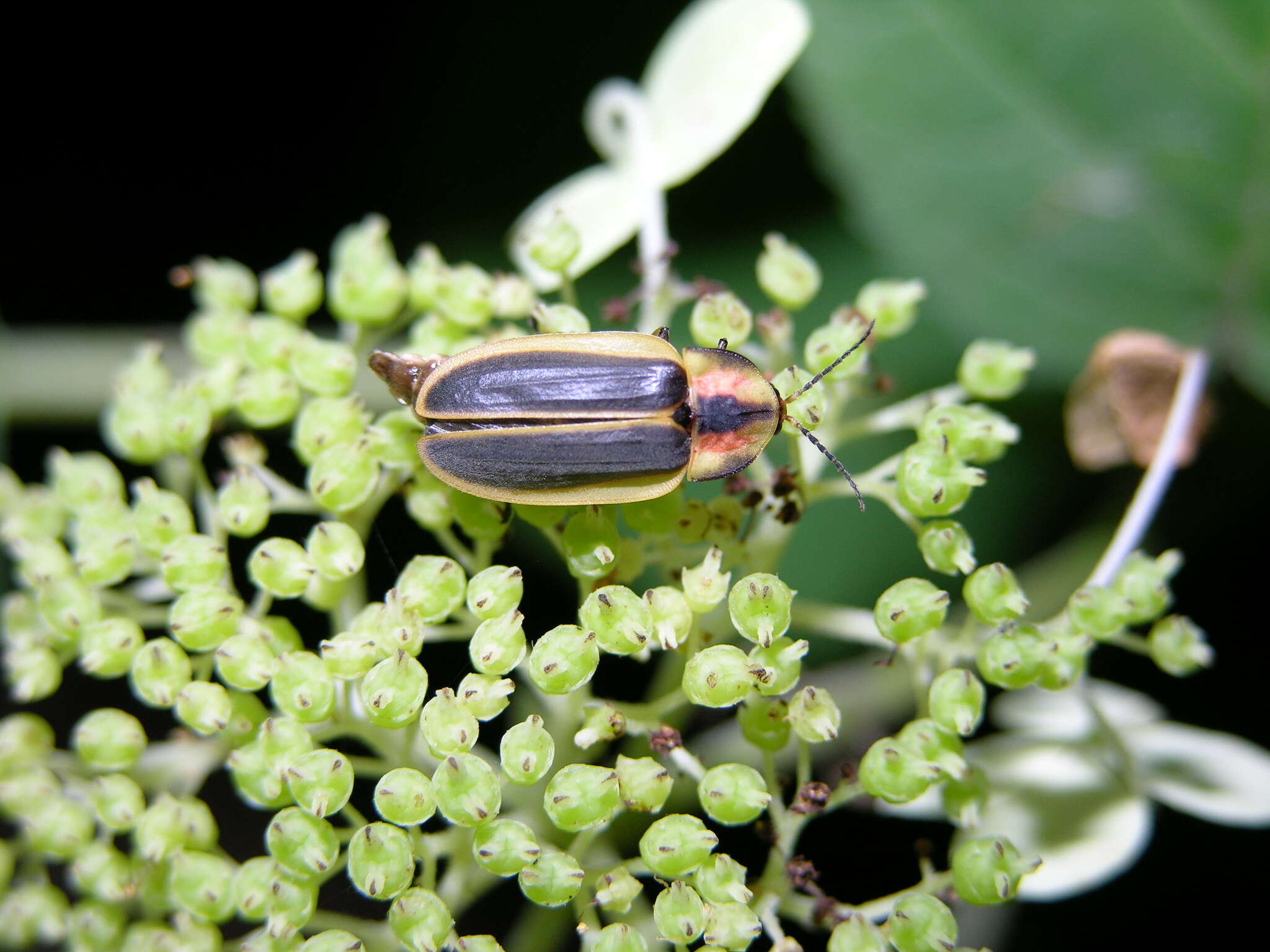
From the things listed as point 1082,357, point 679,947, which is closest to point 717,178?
point 1082,357

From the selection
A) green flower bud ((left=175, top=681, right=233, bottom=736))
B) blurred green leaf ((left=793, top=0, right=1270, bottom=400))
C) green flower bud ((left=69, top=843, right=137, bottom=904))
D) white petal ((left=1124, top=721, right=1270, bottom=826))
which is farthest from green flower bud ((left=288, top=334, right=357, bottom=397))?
white petal ((left=1124, top=721, right=1270, bottom=826))

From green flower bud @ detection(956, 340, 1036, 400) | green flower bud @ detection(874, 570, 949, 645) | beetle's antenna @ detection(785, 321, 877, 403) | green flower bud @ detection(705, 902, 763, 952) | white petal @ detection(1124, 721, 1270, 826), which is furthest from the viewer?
white petal @ detection(1124, 721, 1270, 826)

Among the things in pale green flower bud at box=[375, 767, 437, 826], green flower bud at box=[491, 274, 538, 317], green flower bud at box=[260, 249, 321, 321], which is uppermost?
green flower bud at box=[260, 249, 321, 321]

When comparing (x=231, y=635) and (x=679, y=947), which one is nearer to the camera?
(x=679, y=947)

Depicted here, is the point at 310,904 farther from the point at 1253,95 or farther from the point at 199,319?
the point at 1253,95

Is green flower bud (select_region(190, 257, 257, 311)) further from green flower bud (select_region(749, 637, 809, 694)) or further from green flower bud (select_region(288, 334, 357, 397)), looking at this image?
green flower bud (select_region(749, 637, 809, 694))

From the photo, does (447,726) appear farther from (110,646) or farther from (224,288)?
(224,288)

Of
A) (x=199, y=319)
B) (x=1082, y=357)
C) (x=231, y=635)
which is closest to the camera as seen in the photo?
(x=231, y=635)
